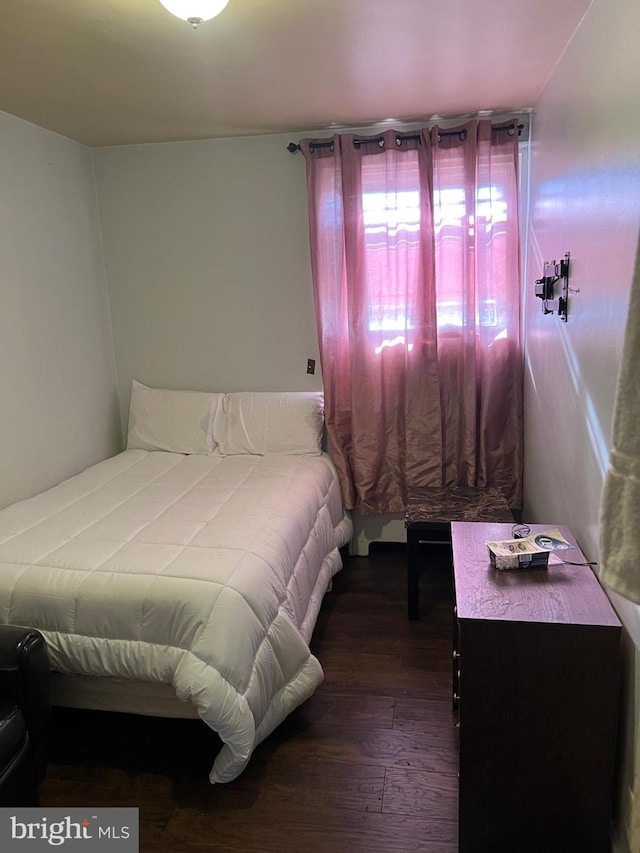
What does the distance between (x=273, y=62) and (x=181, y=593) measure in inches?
74.7

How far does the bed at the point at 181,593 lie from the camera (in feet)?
5.92

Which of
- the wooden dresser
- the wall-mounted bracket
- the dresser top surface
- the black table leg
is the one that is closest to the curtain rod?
the wall-mounted bracket

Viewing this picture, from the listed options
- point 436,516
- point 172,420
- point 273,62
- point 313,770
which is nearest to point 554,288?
point 436,516

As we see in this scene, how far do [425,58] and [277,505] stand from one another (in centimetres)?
182

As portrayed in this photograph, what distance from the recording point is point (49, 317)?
10.0 feet

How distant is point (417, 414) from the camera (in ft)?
10.5

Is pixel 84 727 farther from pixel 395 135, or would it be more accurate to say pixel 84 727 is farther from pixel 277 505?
pixel 395 135

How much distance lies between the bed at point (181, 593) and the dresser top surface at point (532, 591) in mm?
660

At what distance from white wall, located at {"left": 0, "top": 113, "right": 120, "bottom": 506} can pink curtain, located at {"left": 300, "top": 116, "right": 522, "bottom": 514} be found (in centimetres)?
129

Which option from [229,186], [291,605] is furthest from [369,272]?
[291,605]

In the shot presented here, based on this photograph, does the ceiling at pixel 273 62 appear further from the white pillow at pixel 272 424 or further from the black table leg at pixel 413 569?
the black table leg at pixel 413 569

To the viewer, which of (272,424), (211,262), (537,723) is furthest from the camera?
(211,262)

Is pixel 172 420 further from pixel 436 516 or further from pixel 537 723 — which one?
pixel 537 723
